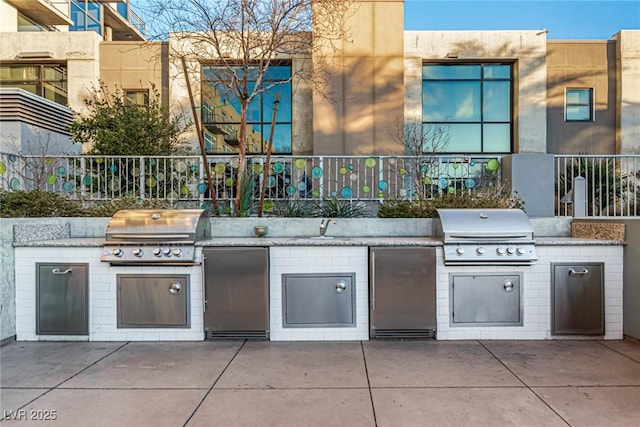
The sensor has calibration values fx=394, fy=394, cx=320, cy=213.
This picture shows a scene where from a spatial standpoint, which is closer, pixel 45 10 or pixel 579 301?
pixel 579 301

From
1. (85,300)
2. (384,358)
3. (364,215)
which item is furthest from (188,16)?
(384,358)

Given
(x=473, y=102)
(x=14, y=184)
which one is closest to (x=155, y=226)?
(x=14, y=184)

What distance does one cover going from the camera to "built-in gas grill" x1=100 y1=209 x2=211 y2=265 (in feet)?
15.1

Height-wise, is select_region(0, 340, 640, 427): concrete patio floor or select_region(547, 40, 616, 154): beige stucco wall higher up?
select_region(547, 40, 616, 154): beige stucco wall

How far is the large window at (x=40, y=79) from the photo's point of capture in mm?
13219

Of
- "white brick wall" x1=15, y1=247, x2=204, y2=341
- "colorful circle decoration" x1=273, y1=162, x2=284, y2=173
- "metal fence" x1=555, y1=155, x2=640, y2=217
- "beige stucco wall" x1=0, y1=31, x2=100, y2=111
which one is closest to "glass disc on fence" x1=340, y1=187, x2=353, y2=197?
"colorful circle decoration" x1=273, y1=162, x2=284, y2=173

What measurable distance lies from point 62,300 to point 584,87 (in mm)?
15283

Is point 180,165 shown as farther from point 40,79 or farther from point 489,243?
point 40,79

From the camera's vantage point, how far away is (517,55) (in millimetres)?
12438

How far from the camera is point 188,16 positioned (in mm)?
7367

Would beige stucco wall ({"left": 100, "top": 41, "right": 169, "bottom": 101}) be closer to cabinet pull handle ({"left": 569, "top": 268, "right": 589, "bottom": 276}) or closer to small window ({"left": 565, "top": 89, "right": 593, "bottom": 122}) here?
cabinet pull handle ({"left": 569, "top": 268, "right": 589, "bottom": 276})

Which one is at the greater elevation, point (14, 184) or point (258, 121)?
point (258, 121)

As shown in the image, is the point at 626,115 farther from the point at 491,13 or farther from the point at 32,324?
the point at 32,324

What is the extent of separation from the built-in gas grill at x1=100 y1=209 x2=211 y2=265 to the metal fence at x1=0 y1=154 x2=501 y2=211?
111 inches
